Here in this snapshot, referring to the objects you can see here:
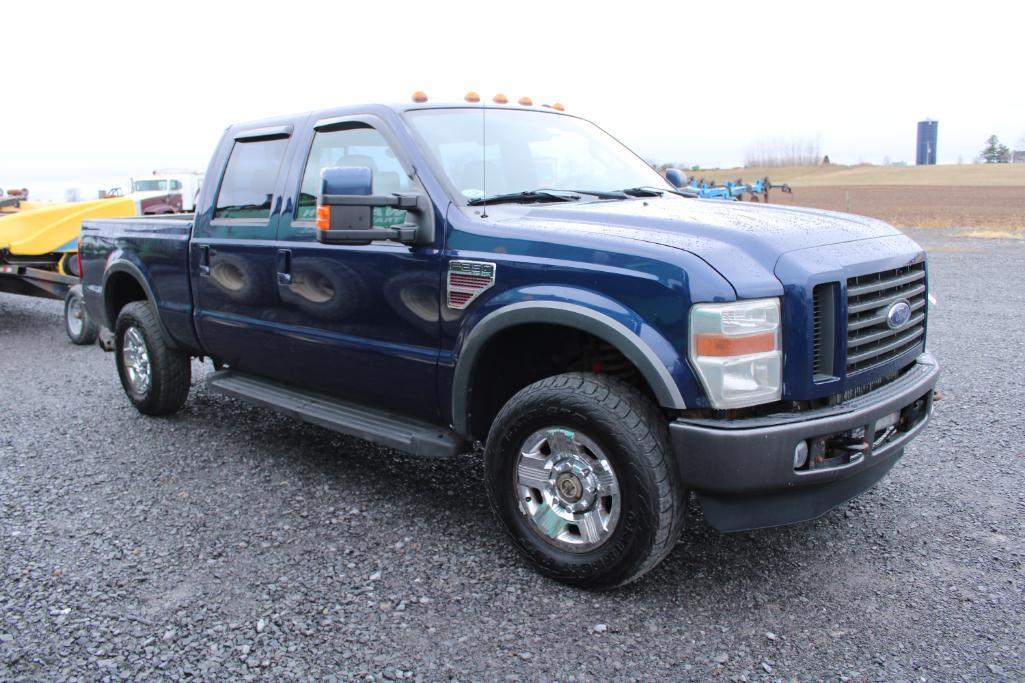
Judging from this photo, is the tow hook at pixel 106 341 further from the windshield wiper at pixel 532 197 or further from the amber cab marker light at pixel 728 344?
the amber cab marker light at pixel 728 344

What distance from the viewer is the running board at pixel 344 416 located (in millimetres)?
3945

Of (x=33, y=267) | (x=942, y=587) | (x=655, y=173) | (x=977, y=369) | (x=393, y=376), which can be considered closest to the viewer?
(x=942, y=587)

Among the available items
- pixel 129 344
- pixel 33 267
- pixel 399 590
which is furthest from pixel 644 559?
pixel 33 267

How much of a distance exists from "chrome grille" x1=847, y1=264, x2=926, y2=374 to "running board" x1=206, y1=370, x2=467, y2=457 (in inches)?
68.6

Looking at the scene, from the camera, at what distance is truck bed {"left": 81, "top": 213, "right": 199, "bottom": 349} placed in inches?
212

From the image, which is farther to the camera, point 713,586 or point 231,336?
point 231,336

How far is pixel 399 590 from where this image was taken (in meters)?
3.47

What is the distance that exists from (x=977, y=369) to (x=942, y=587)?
4.09 meters

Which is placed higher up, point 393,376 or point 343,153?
point 343,153

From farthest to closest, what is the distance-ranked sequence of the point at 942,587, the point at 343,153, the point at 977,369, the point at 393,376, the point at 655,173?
the point at 977,369, the point at 655,173, the point at 343,153, the point at 393,376, the point at 942,587

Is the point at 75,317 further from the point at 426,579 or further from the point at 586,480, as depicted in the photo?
the point at 586,480

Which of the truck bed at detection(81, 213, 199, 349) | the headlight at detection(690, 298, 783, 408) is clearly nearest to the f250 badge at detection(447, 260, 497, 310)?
the headlight at detection(690, 298, 783, 408)

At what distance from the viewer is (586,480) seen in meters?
3.38

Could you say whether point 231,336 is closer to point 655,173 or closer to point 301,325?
point 301,325
